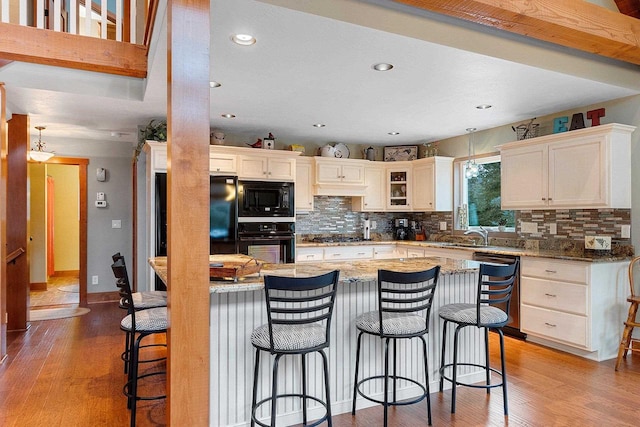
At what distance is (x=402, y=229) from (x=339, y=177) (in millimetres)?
1488

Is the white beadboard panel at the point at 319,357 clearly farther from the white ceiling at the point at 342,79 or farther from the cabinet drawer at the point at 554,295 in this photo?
the white ceiling at the point at 342,79

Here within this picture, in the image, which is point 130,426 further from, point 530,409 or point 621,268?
point 621,268

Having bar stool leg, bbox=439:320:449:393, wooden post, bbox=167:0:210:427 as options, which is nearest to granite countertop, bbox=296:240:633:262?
bar stool leg, bbox=439:320:449:393

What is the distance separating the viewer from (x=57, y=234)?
27.3 ft

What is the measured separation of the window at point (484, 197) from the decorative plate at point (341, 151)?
1613 millimetres

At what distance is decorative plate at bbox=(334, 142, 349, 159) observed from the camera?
6.16 metres

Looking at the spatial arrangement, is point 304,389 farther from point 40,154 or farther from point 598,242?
point 40,154

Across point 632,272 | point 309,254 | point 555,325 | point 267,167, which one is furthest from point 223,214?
point 632,272

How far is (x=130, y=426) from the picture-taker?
2469 mm

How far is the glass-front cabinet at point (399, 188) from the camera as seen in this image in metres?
6.36

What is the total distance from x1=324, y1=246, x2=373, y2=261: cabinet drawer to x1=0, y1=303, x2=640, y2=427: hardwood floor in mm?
2353

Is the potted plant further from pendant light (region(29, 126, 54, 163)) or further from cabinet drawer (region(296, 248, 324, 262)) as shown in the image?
cabinet drawer (region(296, 248, 324, 262))

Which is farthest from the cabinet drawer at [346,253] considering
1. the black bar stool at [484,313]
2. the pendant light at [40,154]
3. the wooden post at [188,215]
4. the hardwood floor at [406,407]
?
the wooden post at [188,215]

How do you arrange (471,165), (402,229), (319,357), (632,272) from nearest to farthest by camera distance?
(319,357), (632,272), (471,165), (402,229)
